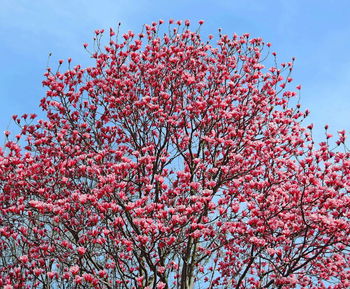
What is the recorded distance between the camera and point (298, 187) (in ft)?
28.3

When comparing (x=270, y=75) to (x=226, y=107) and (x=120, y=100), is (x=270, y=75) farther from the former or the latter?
(x=120, y=100)

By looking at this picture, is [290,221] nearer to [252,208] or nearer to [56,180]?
[252,208]

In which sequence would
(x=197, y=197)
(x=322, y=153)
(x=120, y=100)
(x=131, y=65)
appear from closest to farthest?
(x=197, y=197)
(x=322, y=153)
(x=120, y=100)
(x=131, y=65)

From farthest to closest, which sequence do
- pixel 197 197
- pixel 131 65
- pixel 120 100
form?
1. pixel 131 65
2. pixel 120 100
3. pixel 197 197

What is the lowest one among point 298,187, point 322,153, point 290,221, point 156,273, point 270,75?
point 156,273

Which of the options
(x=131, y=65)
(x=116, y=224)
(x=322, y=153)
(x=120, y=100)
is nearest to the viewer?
(x=116, y=224)

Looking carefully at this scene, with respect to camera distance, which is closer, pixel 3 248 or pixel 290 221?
pixel 290 221

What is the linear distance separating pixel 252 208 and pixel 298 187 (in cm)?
115

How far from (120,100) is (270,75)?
4159 mm

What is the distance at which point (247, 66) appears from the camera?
11250mm

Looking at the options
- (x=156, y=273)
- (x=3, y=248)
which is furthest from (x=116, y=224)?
(x=3, y=248)

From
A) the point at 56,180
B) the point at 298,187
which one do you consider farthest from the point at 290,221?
the point at 56,180

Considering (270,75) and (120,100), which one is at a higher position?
(270,75)

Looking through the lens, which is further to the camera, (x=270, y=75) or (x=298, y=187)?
(x=270, y=75)
